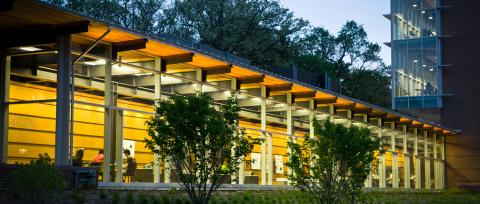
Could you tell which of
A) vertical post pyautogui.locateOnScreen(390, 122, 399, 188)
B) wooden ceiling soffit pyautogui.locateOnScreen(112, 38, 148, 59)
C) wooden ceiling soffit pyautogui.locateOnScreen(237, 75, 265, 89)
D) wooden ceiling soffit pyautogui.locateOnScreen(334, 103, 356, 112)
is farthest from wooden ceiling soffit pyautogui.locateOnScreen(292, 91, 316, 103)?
vertical post pyautogui.locateOnScreen(390, 122, 399, 188)

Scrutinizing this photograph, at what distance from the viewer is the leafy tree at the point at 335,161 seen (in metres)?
21.5

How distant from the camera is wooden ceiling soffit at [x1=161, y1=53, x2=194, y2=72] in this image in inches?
912

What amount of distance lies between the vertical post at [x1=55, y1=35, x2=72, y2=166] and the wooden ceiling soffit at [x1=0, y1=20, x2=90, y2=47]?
14.8 inches

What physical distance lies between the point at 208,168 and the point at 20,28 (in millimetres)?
6362

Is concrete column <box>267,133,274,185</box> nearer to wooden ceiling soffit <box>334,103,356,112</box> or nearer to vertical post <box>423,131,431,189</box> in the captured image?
wooden ceiling soffit <box>334,103,356,112</box>

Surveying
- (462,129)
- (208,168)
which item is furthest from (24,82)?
(462,129)

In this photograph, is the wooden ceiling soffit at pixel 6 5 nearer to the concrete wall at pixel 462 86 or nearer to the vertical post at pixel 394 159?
the vertical post at pixel 394 159

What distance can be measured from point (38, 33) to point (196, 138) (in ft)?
17.6

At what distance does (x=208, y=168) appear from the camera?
17641mm

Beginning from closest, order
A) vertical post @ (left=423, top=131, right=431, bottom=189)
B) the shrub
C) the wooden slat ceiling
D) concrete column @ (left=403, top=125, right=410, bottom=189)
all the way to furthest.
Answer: the wooden slat ceiling, the shrub, concrete column @ (left=403, top=125, right=410, bottom=189), vertical post @ (left=423, top=131, right=431, bottom=189)

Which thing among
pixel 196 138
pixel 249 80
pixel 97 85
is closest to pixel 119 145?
pixel 97 85

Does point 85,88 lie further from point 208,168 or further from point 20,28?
point 208,168

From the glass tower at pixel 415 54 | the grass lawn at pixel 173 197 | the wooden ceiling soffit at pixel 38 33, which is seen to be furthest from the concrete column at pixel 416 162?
the wooden ceiling soffit at pixel 38 33

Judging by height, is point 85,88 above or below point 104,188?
above
